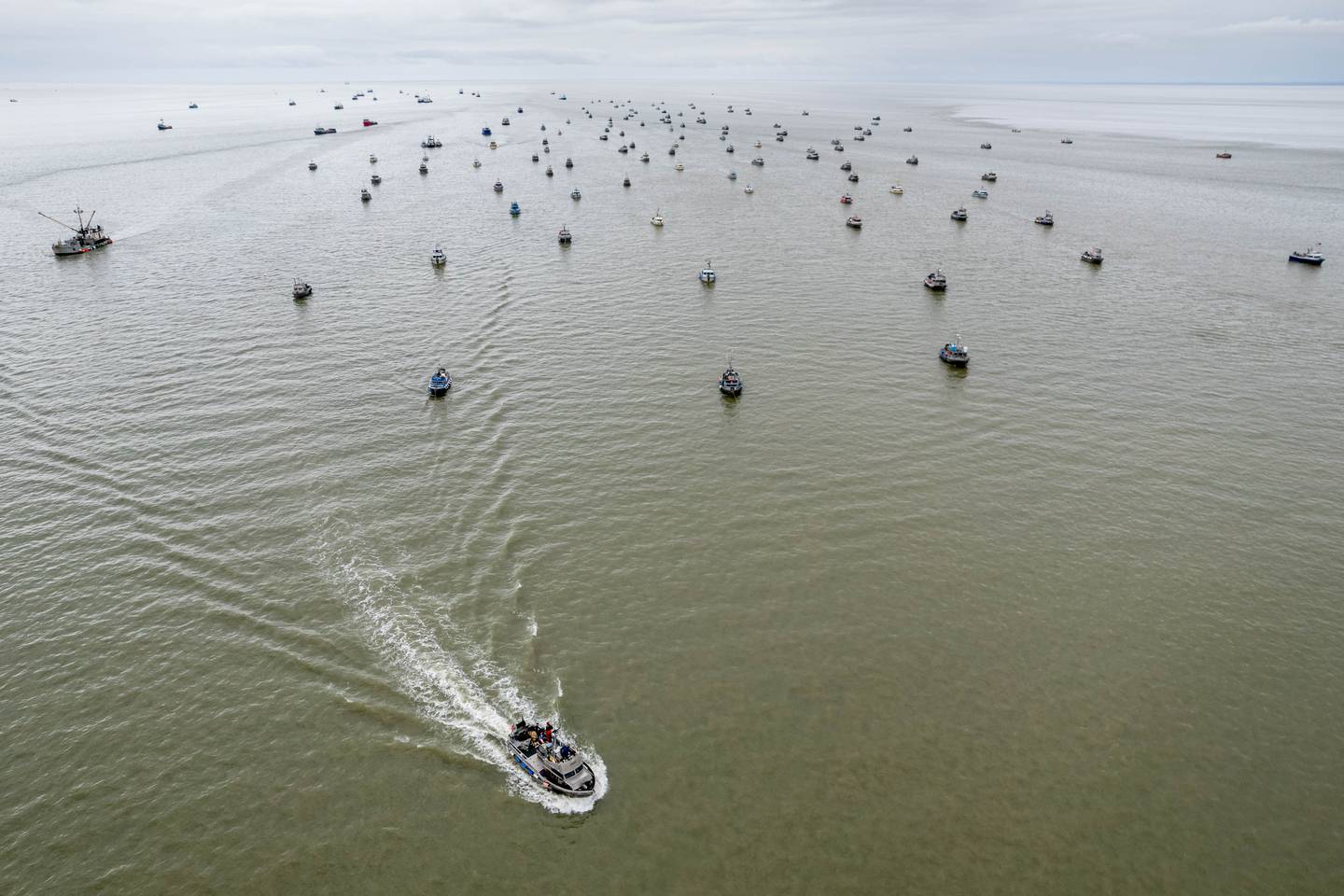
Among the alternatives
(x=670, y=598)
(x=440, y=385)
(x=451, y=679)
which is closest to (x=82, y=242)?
(x=440, y=385)

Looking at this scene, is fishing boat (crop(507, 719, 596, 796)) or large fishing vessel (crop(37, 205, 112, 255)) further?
large fishing vessel (crop(37, 205, 112, 255))

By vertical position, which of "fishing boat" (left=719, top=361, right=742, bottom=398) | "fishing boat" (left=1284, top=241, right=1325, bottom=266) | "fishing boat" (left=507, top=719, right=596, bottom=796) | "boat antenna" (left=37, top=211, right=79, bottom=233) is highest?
"boat antenna" (left=37, top=211, right=79, bottom=233)

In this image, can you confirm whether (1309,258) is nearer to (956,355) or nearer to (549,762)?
(956,355)

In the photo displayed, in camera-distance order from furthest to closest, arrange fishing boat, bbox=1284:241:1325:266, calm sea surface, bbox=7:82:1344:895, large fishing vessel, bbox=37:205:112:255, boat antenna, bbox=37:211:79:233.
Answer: boat antenna, bbox=37:211:79:233 → large fishing vessel, bbox=37:205:112:255 → fishing boat, bbox=1284:241:1325:266 → calm sea surface, bbox=7:82:1344:895

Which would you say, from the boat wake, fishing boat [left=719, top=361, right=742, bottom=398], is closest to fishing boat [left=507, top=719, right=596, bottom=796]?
the boat wake

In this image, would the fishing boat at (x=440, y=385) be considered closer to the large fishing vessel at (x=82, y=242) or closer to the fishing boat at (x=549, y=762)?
the fishing boat at (x=549, y=762)

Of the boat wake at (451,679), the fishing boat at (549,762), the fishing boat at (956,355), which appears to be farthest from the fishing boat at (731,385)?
the fishing boat at (549,762)

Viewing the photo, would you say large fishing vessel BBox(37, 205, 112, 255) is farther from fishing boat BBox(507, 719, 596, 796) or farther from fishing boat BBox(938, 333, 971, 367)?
fishing boat BBox(938, 333, 971, 367)
